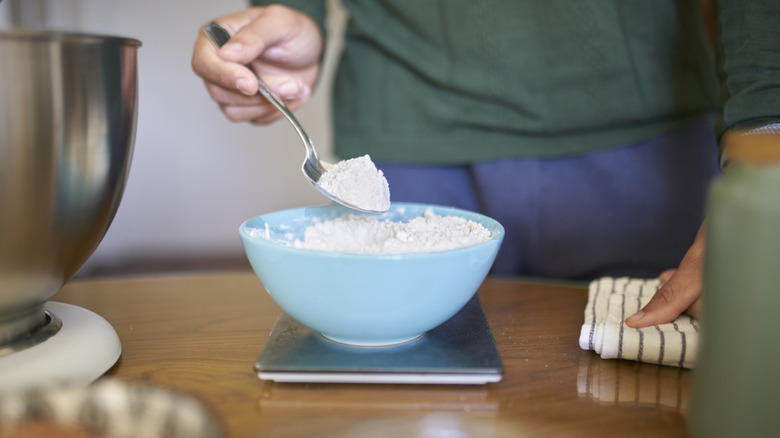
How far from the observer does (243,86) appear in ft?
2.60

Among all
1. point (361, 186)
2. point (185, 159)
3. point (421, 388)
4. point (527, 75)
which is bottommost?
point (185, 159)

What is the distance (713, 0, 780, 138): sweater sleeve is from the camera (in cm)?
69

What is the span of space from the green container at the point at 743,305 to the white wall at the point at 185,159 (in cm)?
260

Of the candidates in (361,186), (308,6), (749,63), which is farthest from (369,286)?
(308,6)

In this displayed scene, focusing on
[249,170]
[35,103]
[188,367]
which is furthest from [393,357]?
[249,170]

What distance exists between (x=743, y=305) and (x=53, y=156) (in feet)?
1.75

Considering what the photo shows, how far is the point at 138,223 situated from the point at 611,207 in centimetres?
264

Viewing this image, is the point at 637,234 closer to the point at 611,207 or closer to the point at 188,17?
the point at 611,207

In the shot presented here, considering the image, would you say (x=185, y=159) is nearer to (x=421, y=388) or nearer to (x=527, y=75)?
(x=527, y=75)

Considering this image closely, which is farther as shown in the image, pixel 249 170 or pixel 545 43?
pixel 249 170

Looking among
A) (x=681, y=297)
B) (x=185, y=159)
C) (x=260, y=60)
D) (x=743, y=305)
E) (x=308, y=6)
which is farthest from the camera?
(x=185, y=159)

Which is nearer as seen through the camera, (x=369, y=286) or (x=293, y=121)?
(x=369, y=286)

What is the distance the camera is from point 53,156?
51 cm

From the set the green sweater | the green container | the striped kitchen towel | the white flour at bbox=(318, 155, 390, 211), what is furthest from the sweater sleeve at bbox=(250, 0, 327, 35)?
the green container
